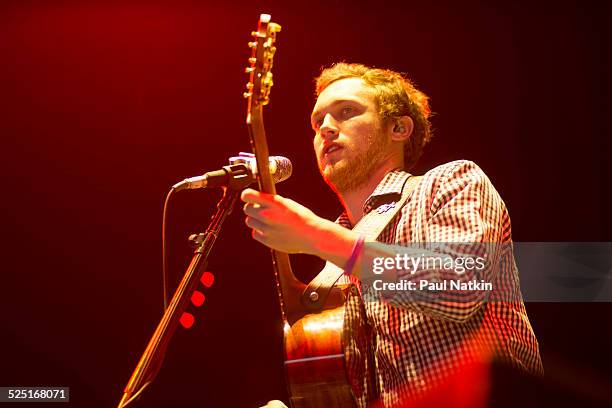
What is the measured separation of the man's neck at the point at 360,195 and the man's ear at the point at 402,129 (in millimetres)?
150

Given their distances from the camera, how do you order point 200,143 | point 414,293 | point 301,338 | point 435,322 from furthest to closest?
1. point 200,143
2. point 301,338
3. point 435,322
4. point 414,293

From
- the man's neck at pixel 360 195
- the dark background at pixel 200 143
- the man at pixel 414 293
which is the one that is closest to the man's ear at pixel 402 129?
the man's neck at pixel 360 195

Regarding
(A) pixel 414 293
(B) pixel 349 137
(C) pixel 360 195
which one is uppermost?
(B) pixel 349 137

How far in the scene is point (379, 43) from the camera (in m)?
3.49

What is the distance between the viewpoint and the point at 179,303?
1.96m

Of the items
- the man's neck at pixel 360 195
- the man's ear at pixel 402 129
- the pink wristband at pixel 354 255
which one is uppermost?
the man's ear at pixel 402 129

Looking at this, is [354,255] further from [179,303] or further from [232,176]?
[179,303]

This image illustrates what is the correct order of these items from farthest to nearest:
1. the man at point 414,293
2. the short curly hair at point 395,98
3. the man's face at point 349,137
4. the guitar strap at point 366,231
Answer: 1. the short curly hair at point 395,98
2. the man's face at point 349,137
3. the guitar strap at point 366,231
4. the man at point 414,293

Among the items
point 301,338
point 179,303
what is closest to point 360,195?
point 301,338

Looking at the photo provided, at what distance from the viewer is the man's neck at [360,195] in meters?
2.30

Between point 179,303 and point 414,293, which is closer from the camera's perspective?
point 414,293

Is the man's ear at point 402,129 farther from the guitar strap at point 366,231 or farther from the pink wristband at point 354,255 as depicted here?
the pink wristband at point 354,255

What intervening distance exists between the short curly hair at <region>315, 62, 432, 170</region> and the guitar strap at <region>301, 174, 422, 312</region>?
41cm

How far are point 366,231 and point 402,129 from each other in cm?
65
